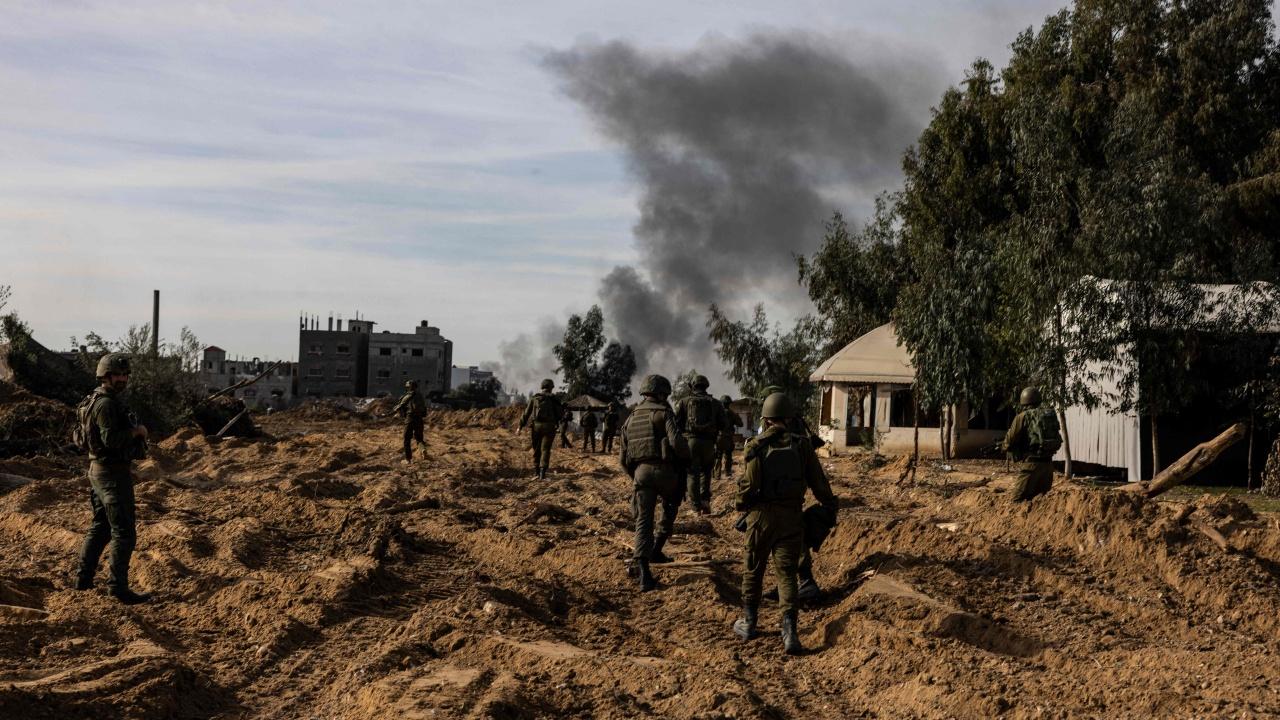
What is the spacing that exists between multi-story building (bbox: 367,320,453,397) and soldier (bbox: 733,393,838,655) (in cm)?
8084

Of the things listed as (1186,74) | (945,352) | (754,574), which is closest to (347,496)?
(754,574)

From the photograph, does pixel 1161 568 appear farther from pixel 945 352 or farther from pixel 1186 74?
pixel 1186 74

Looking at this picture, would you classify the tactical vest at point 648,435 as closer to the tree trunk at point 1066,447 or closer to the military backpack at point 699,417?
the military backpack at point 699,417

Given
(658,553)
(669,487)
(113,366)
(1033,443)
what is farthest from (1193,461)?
(113,366)

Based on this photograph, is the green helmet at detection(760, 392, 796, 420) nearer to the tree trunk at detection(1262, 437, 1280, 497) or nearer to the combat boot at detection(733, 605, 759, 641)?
the combat boot at detection(733, 605, 759, 641)

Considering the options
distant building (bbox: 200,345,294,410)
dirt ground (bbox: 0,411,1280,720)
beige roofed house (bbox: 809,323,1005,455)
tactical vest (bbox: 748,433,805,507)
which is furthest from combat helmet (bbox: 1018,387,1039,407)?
distant building (bbox: 200,345,294,410)

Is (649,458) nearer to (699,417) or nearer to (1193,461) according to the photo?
(699,417)

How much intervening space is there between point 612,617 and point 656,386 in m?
2.27

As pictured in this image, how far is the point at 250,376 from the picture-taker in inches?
3839

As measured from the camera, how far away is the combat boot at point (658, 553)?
10359 mm

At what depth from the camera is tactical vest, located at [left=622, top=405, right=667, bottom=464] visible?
32.3 feet

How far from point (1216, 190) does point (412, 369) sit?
227ft

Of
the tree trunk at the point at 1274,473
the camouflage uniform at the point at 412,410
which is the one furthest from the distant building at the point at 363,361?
the tree trunk at the point at 1274,473

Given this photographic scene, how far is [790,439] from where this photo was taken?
8023 mm
